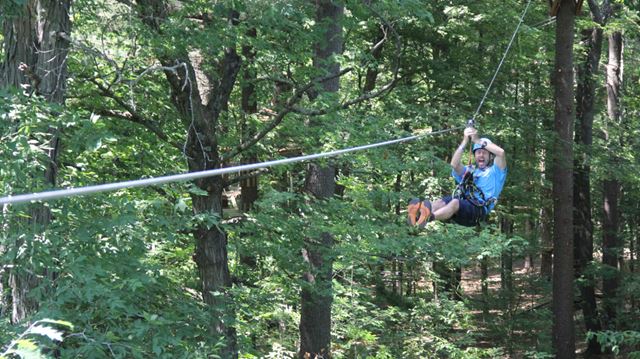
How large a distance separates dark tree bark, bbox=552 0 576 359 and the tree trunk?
11.8ft

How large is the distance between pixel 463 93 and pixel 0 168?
10.3m

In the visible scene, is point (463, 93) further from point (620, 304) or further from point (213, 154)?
point (620, 304)

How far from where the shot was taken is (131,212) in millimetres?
4633

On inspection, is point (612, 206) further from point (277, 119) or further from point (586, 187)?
point (277, 119)

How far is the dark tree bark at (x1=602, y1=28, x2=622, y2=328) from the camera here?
658 inches

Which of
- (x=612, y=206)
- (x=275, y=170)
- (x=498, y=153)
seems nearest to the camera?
(x=498, y=153)

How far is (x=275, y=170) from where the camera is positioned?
9570 mm

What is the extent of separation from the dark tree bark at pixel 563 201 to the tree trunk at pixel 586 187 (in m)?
3.61

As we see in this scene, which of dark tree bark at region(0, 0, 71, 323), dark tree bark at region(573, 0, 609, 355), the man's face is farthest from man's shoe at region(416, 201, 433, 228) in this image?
dark tree bark at region(573, 0, 609, 355)

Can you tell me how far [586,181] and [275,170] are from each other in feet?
34.9

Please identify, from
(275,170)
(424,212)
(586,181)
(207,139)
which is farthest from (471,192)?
(586,181)

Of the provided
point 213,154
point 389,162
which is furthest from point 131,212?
point 389,162

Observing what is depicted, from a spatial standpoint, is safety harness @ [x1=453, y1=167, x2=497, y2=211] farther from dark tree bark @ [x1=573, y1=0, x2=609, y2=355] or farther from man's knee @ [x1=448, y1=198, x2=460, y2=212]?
dark tree bark @ [x1=573, y1=0, x2=609, y2=355]

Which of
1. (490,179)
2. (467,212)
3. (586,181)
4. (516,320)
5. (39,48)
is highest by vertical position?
(39,48)
